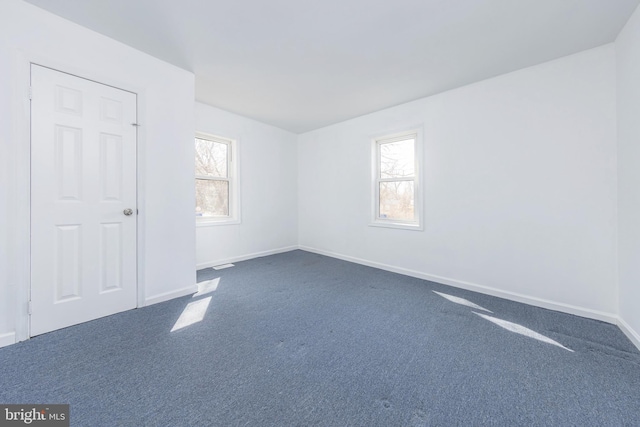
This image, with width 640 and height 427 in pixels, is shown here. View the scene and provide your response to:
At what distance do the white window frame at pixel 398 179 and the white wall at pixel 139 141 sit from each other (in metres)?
2.74

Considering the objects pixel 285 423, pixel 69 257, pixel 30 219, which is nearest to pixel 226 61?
pixel 30 219

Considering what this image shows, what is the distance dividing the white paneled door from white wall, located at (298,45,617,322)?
338 centimetres

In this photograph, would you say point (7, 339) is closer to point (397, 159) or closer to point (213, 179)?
point (213, 179)

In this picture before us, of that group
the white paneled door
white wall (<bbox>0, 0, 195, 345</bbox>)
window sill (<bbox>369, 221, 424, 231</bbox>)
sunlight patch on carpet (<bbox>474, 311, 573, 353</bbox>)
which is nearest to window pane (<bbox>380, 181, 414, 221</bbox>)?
window sill (<bbox>369, 221, 424, 231</bbox>)

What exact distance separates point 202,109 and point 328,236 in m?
3.07

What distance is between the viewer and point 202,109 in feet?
12.3

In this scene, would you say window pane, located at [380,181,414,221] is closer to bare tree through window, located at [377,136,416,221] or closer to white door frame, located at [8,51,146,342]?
bare tree through window, located at [377,136,416,221]

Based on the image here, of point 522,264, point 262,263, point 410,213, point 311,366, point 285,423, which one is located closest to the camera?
point 285,423

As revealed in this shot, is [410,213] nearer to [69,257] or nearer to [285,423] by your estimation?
[285,423]

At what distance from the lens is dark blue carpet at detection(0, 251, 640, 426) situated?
1275 mm

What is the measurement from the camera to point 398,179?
12.7 ft

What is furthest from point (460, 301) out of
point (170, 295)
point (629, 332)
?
point (170, 295)

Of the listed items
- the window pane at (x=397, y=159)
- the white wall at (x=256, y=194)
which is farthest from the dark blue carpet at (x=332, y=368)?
the window pane at (x=397, y=159)

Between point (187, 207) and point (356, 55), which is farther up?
point (356, 55)
